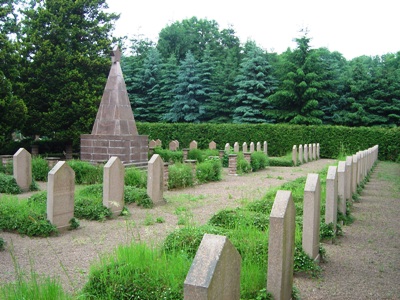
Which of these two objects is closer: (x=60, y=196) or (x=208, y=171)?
(x=60, y=196)

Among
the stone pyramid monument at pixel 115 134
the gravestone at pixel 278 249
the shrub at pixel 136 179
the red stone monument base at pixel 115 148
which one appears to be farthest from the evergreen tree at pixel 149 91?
the gravestone at pixel 278 249

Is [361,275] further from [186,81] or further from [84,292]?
[186,81]

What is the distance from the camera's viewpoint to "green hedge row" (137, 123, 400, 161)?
30.6 metres

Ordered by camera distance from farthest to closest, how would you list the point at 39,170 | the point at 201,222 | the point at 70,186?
the point at 39,170
the point at 201,222
the point at 70,186

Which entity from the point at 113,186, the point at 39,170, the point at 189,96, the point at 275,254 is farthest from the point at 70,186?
the point at 189,96

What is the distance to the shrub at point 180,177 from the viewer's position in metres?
14.0

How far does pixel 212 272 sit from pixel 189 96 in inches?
1625

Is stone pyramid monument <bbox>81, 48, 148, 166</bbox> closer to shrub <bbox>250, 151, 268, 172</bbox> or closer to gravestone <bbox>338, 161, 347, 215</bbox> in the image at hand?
shrub <bbox>250, 151, 268, 172</bbox>

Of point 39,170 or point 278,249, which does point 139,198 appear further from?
point 39,170

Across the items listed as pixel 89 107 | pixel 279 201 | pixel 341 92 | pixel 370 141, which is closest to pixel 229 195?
pixel 279 201

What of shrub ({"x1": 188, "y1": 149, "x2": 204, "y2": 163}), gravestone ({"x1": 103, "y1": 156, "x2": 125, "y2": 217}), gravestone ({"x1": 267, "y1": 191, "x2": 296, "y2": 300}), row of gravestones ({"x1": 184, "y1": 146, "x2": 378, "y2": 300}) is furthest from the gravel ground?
shrub ({"x1": 188, "y1": 149, "x2": 204, "y2": 163})

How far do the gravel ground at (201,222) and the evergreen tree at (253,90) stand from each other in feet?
94.1

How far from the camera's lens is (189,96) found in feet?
142

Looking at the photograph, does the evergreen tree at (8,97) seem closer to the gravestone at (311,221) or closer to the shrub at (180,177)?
the shrub at (180,177)
